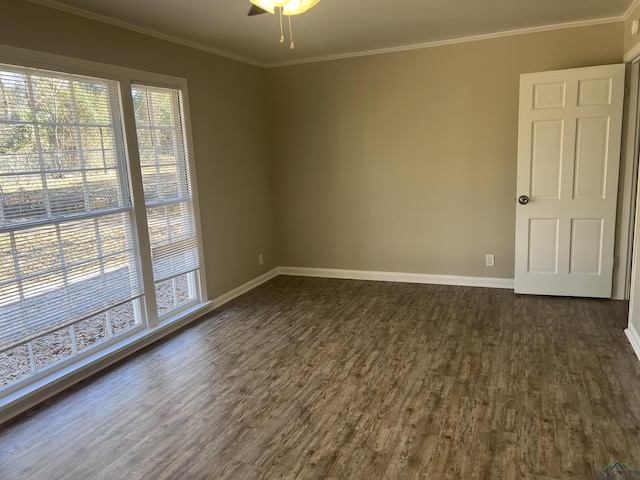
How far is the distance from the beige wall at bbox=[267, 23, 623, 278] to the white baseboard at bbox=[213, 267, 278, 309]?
1.15ft

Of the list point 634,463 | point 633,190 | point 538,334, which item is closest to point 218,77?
point 538,334

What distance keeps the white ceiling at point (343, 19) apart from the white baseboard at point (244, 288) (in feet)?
8.06

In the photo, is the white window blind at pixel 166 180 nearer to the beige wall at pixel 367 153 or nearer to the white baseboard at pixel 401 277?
the beige wall at pixel 367 153

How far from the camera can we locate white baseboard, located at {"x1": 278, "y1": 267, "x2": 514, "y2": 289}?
484cm

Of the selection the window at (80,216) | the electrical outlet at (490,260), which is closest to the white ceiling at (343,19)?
the window at (80,216)

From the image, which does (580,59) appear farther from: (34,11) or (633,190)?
(34,11)

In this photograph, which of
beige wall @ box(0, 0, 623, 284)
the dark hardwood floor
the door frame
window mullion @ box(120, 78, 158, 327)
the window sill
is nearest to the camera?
the dark hardwood floor

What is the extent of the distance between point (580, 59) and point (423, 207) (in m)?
1.98

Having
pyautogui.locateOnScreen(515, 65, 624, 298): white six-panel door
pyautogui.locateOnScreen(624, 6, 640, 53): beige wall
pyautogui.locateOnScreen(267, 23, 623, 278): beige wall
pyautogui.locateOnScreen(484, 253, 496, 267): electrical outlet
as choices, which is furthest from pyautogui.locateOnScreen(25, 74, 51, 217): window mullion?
pyautogui.locateOnScreen(624, 6, 640, 53): beige wall

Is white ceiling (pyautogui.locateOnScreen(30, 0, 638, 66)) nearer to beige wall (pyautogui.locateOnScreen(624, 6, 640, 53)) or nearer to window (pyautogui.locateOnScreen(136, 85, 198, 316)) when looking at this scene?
beige wall (pyautogui.locateOnScreen(624, 6, 640, 53))

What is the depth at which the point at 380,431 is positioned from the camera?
244cm

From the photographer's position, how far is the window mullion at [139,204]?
3.51 metres

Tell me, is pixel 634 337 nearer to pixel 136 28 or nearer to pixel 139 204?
pixel 139 204

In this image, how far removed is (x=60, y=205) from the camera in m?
3.07
